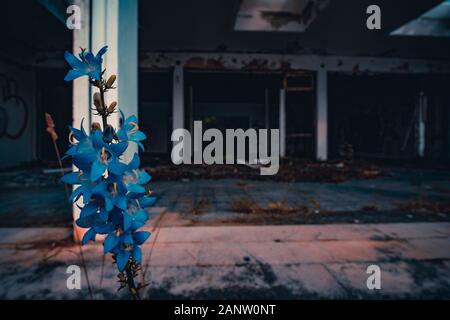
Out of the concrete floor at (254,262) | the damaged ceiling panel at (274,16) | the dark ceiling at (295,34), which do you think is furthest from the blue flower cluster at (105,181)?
the damaged ceiling panel at (274,16)

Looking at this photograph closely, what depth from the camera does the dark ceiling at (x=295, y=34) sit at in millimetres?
5699

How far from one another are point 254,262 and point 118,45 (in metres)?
1.94

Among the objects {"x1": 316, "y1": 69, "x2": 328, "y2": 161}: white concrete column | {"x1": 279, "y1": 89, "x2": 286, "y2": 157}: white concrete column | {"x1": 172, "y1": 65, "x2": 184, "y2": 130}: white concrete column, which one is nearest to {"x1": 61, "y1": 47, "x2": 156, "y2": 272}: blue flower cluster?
{"x1": 172, "y1": 65, "x2": 184, "y2": 130}: white concrete column

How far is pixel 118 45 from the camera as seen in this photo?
2.05 m

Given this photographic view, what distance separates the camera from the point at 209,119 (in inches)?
588

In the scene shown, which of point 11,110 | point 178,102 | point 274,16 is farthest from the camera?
point 178,102

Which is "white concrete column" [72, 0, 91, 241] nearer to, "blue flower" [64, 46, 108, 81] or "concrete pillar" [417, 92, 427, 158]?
"blue flower" [64, 46, 108, 81]

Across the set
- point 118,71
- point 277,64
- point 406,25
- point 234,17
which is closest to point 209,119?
point 277,64

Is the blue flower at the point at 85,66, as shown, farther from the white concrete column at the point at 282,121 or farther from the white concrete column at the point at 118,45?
the white concrete column at the point at 282,121

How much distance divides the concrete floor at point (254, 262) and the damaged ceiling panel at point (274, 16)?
5.81 m

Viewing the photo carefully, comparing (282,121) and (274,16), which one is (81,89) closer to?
(274,16)

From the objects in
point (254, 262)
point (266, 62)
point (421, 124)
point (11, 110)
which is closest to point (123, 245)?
point (254, 262)

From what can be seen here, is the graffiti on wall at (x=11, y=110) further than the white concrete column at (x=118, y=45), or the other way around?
the graffiti on wall at (x=11, y=110)

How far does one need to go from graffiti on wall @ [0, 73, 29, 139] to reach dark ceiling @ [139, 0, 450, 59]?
13.0ft
